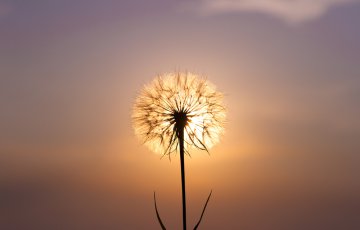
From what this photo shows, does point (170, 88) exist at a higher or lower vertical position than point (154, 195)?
higher

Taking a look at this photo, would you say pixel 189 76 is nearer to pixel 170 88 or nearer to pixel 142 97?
pixel 170 88

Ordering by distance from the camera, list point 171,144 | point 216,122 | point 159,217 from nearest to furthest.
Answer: point 159,217 → point 171,144 → point 216,122

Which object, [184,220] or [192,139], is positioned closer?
[184,220]

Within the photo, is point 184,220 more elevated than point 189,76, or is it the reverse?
point 189,76

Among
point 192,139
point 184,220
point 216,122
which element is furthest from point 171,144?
point 184,220

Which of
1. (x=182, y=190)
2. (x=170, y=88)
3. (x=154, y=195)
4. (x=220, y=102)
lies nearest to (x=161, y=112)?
(x=170, y=88)

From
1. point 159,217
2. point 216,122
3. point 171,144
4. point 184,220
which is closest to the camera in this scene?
point 184,220

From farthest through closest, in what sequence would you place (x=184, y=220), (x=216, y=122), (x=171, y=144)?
1. (x=216, y=122)
2. (x=171, y=144)
3. (x=184, y=220)

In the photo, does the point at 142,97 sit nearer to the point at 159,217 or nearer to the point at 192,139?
the point at 192,139

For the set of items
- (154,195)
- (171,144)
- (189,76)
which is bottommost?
(154,195)
